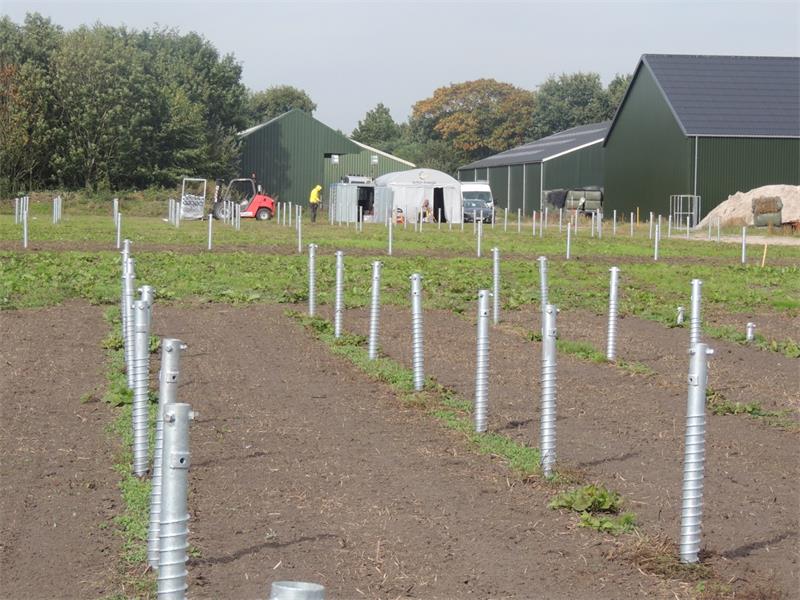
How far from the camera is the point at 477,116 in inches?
4382

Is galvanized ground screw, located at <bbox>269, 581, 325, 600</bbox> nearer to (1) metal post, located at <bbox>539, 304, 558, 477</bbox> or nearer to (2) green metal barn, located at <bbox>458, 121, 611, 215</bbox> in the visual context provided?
(1) metal post, located at <bbox>539, 304, 558, 477</bbox>

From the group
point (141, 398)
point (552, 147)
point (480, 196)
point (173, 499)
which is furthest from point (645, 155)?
point (173, 499)

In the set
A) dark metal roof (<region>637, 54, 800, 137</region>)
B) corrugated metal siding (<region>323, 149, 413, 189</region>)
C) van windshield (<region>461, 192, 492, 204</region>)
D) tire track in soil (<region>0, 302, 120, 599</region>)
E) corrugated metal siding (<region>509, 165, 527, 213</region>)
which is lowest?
tire track in soil (<region>0, 302, 120, 599</region>)

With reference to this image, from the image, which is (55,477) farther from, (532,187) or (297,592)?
(532,187)

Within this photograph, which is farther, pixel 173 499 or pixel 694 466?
pixel 694 466

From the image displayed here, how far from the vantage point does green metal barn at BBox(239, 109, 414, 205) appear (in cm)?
8112

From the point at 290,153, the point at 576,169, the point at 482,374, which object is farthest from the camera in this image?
the point at 290,153

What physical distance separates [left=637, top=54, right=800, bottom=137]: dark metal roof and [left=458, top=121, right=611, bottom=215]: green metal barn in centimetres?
1091

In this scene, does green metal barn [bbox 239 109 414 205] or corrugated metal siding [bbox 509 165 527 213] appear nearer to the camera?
corrugated metal siding [bbox 509 165 527 213]

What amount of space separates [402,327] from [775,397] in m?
6.26

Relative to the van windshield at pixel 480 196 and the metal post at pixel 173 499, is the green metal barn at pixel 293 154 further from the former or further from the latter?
the metal post at pixel 173 499

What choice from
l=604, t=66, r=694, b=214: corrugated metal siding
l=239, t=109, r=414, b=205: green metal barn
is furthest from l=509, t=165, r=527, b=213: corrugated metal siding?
l=604, t=66, r=694, b=214: corrugated metal siding

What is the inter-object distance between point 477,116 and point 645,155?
178ft

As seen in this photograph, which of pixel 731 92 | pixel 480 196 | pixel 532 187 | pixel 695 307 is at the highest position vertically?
pixel 731 92
